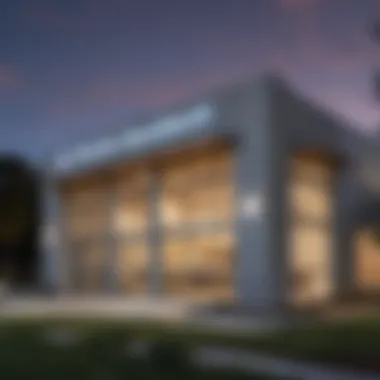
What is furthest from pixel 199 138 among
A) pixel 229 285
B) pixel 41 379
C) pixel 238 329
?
pixel 41 379

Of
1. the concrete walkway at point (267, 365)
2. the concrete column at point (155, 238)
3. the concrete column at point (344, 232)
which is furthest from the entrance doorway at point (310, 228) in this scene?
the concrete walkway at point (267, 365)

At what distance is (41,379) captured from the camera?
190 inches

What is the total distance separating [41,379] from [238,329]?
3409mm

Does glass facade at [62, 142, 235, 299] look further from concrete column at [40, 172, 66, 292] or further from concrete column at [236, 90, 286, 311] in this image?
concrete column at [236, 90, 286, 311]

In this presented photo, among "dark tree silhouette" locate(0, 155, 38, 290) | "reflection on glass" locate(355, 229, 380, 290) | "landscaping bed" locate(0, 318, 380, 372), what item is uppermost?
"dark tree silhouette" locate(0, 155, 38, 290)

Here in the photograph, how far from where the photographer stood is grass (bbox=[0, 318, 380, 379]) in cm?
551

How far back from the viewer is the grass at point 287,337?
5512mm

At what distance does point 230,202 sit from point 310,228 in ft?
5.49

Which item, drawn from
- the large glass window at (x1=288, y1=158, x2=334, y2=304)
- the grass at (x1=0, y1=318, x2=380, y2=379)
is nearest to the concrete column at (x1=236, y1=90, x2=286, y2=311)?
the large glass window at (x1=288, y1=158, x2=334, y2=304)

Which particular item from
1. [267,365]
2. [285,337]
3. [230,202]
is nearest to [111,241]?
[230,202]

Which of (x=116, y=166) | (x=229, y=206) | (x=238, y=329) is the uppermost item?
(x=116, y=166)

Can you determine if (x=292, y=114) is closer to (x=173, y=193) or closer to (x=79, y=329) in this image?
(x=173, y=193)

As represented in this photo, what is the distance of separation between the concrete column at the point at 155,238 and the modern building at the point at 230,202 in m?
0.02

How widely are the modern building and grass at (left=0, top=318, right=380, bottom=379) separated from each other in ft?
10.6
